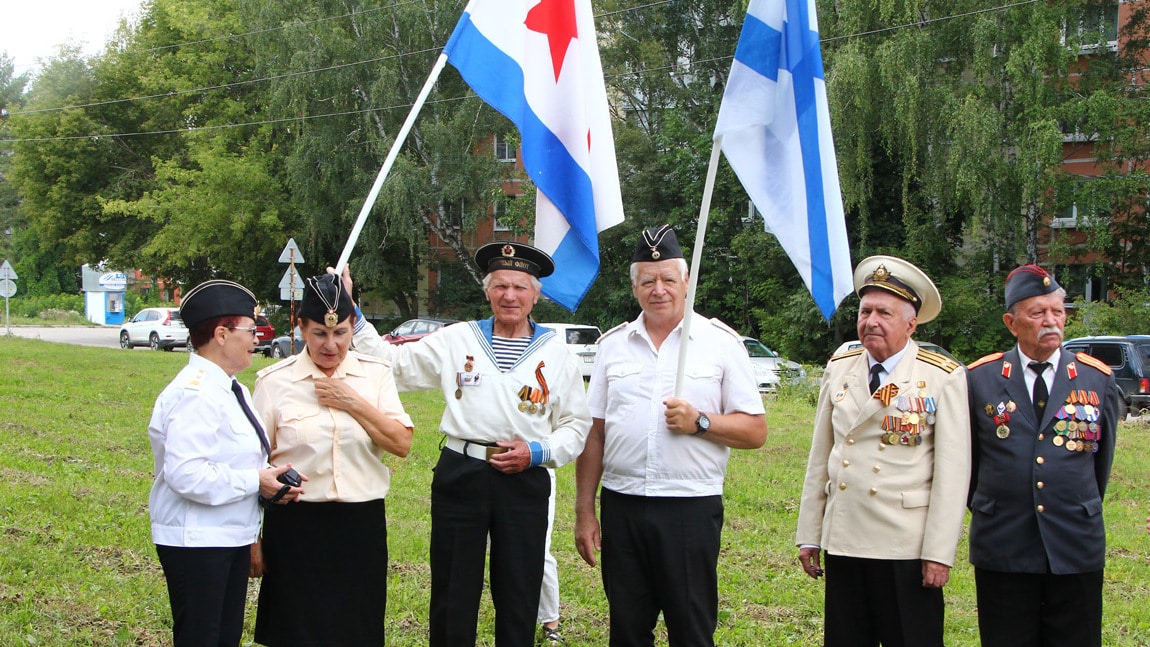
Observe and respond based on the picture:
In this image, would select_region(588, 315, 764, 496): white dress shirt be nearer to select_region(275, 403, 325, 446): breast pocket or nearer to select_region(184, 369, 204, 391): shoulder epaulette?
select_region(275, 403, 325, 446): breast pocket

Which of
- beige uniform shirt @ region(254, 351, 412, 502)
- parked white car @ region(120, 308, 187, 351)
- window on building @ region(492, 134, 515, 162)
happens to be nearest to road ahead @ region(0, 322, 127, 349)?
parked white car @ region(120, 308, 187, 351)

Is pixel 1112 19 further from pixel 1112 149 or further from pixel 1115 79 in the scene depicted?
pixel 1112 149

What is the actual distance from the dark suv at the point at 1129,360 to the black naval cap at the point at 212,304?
15.9 m

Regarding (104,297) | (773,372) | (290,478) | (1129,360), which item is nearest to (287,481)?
(290,478)

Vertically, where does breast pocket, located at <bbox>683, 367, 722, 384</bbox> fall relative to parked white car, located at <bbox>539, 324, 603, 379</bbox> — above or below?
above

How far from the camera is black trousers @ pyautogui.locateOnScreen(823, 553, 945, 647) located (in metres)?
3.82

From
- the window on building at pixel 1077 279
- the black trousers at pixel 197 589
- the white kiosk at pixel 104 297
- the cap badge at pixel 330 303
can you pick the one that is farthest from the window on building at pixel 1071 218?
the white kiosk at pixel 104 297

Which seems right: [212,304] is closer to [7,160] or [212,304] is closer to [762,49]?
[762,49]

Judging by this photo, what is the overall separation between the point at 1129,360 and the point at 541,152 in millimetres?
15592

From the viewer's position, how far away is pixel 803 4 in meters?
4.42

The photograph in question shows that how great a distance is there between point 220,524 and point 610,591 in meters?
1.60

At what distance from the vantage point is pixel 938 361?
4.04 meters

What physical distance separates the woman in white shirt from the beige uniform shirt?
21cm

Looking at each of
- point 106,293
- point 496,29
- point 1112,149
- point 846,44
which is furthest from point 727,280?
point 106,293
